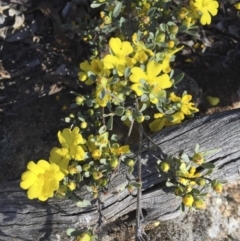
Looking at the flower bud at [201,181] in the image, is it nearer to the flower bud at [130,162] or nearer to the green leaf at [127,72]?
the flower bud at [130,162]

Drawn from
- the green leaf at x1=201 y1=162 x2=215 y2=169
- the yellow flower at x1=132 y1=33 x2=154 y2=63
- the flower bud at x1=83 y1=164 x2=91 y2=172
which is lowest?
the green leaf at x1=201 y1=162 x2=215 y2=169

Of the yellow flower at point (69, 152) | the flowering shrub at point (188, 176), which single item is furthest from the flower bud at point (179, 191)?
the yellow flower at point (69, 152)

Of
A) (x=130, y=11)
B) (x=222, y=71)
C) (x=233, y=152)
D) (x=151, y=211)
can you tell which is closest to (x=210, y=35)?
(x=222, y=71)

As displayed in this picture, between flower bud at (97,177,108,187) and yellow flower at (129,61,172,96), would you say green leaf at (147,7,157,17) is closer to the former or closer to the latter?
yellow flower at (129,61,172,96)

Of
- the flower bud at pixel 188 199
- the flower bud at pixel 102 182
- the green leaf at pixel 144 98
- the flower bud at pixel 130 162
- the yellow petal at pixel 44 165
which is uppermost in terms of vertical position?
the green leaf at pixel 144 98

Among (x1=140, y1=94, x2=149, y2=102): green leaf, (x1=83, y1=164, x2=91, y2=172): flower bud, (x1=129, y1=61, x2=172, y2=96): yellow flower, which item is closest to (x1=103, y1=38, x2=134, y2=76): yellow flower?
(x1=129, y1=61, x2=172, y2=96): yellow flower

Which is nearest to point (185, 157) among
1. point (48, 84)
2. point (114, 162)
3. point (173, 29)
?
point (114, 162)

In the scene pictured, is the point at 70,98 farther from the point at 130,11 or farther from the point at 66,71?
the point at 130,11
